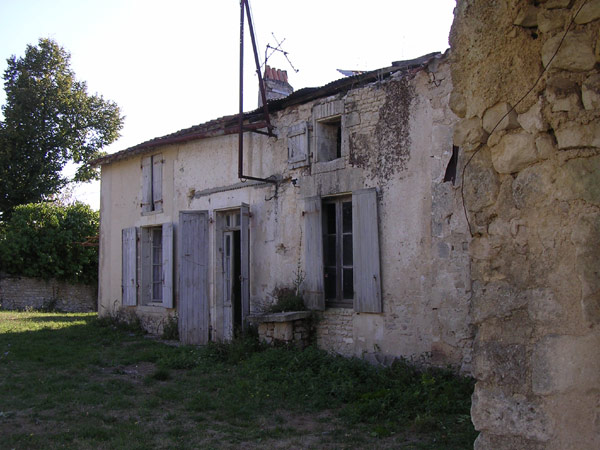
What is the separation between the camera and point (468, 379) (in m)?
6.18

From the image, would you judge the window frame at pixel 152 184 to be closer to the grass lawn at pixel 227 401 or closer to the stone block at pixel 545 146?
the grass lawn at pixel 227 401

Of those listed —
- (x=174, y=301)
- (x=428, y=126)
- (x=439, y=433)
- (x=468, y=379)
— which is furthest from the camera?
(x=174, y=301)

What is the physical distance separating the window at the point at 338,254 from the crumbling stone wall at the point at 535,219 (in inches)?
217

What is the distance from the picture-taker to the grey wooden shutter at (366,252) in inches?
298

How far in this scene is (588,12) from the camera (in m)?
2.35

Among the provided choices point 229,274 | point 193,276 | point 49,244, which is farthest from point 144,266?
point 49,244

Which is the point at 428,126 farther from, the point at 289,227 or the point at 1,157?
the point at 1,157

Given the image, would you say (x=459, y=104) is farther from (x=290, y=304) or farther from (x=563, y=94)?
(x=290, y=304)

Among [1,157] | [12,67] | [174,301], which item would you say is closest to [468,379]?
[174,301]

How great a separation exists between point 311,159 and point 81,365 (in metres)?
4.56

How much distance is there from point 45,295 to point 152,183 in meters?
9.64

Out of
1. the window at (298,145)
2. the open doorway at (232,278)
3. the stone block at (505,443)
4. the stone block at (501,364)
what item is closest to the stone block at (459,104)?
the stone block at (501,364)

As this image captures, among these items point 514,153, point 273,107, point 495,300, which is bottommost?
point 495,300

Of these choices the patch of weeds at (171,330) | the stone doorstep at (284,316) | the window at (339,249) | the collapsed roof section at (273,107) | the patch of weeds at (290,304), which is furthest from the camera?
the patch of weeds at (171,330)
